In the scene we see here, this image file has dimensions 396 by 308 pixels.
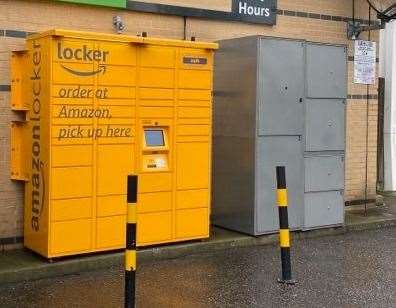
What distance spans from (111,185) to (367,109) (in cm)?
532

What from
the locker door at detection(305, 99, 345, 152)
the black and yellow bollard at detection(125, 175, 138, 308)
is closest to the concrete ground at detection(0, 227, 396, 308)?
the black and yellow bollard at detection(125, 175, 138, 308)

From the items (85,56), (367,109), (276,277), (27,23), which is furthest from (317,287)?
(367,109)

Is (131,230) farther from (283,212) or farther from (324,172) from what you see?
(324,172)

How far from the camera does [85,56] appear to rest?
6.73 meters

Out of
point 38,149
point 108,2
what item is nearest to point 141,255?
point 38,149

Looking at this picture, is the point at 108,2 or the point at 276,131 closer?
the point at 108,2

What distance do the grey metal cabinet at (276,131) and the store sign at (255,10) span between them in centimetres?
80

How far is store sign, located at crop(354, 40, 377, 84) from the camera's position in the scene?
410 inches

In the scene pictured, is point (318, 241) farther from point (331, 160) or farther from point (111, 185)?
point (111, 185)

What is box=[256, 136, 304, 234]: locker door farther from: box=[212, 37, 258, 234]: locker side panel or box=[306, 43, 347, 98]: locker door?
box=[306, 43, 347, 98]: locker door

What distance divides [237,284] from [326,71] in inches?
138

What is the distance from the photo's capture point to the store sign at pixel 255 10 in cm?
905

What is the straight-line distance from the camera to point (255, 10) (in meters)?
9.24

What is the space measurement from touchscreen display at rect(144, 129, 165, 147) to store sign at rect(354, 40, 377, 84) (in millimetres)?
4292
